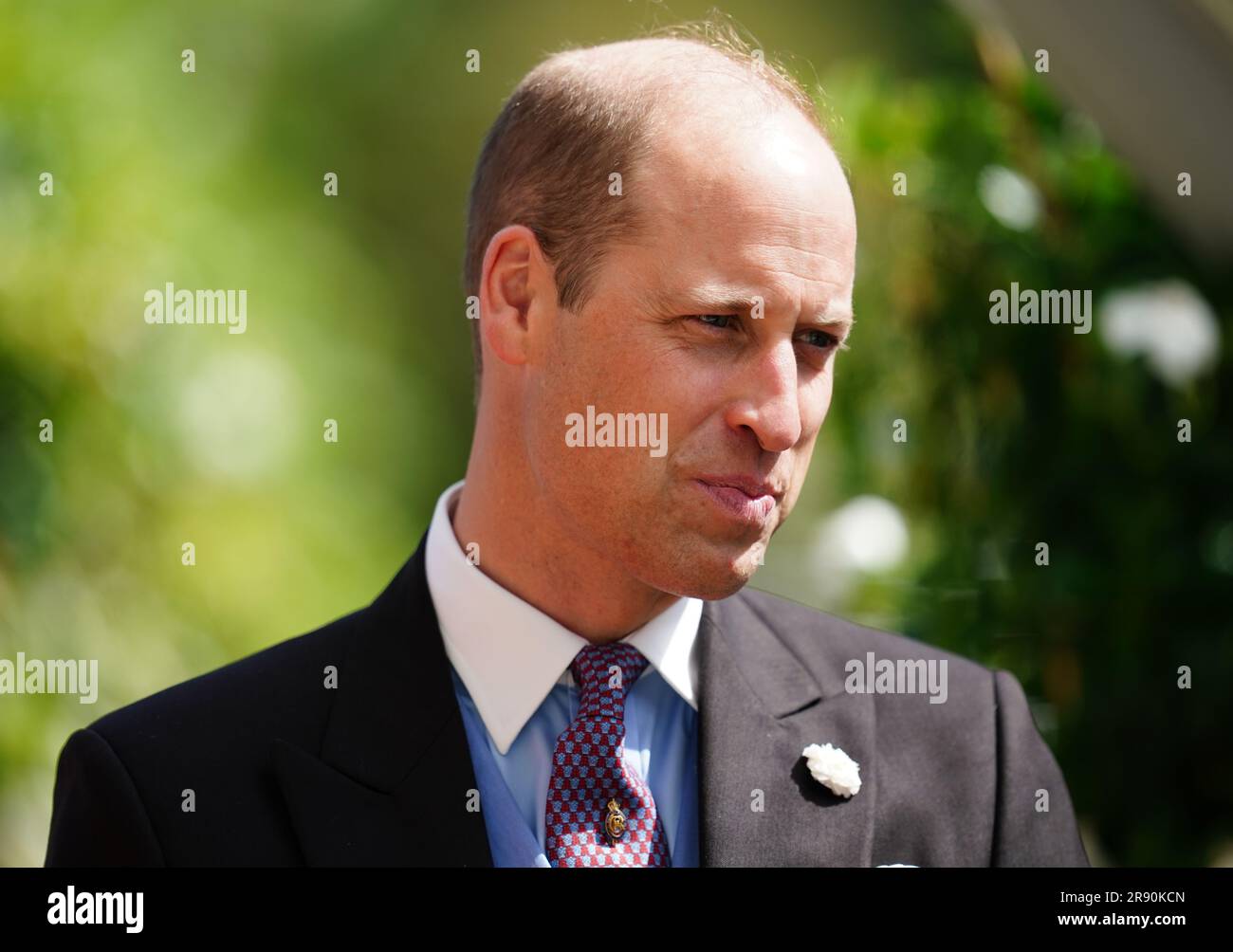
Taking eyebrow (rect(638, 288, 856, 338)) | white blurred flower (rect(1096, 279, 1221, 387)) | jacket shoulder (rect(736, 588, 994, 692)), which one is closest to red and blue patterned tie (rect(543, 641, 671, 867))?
jacket shoulder (rect(736, 588, 994, 692))

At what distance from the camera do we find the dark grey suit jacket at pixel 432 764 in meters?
1.69

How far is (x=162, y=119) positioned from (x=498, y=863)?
347 cm

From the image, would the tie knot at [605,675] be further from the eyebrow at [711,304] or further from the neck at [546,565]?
the eyebrow at [711,304]

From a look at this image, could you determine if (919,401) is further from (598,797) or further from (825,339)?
(598,797)

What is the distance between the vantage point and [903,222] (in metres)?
3.61

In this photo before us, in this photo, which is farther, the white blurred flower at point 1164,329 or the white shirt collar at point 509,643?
the white blurred flower at point 1164,329

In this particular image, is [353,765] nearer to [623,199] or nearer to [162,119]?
[623,199]

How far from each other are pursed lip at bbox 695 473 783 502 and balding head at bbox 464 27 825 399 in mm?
260

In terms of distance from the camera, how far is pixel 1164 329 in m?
3.35

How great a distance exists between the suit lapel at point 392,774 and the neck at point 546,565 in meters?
0.13

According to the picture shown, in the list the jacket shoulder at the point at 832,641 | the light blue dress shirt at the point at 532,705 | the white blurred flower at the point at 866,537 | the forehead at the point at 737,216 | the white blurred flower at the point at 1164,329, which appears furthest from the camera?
the white blurred flower at the point at 866,537

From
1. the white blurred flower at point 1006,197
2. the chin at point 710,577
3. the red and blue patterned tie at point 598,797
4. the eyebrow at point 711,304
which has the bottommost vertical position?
the red and blue patterned tie at point 598,797

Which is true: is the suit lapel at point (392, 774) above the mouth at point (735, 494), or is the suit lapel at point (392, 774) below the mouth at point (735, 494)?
below

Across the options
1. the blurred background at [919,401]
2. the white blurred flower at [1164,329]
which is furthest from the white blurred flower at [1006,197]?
the white blurred flower at [1164,329]
